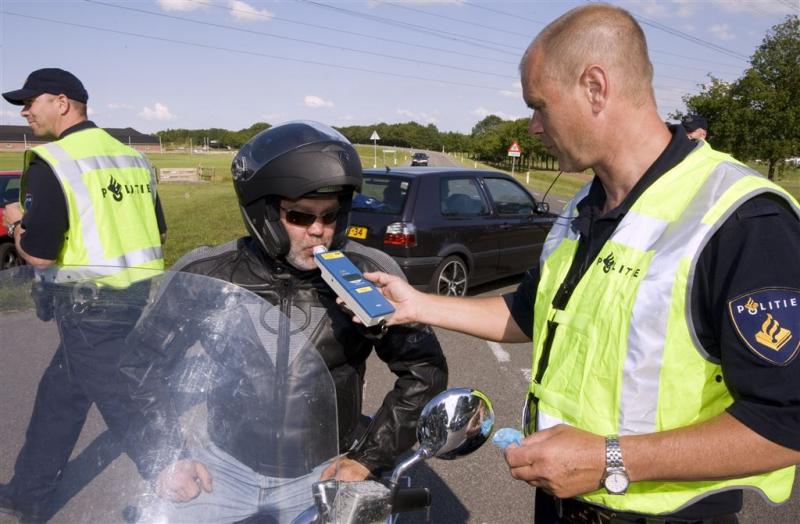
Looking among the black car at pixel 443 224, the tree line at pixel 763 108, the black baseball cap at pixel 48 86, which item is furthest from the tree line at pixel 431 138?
the black baseball cap at pixel 48 86

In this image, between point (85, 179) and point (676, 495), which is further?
point (85, 179)

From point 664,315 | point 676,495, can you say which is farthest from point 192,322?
point 676,495

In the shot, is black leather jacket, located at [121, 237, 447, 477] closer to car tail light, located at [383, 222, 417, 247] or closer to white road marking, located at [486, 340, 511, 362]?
white road marking, located at [486, 340, 511, 362]

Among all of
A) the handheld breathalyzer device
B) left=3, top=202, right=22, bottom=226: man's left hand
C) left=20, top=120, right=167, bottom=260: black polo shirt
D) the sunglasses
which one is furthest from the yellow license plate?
the handheld breathalyzer device

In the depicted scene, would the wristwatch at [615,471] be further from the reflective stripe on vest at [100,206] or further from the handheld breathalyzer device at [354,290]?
the reflective stripe on vest at [100,206]

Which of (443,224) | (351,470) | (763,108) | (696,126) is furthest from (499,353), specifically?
(763,108)

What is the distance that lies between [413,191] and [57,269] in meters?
5.91

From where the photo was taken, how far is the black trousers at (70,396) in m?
1.20

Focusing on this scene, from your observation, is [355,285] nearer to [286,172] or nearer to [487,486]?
[286,172]

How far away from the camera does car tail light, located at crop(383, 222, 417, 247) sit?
7059 mm

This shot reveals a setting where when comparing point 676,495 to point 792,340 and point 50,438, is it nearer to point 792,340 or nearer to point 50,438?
point 792,340

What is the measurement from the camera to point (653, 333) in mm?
1359

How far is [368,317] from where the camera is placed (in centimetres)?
156

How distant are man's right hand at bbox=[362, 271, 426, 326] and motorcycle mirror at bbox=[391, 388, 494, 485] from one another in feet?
1.90
